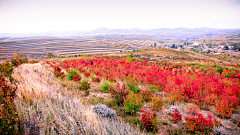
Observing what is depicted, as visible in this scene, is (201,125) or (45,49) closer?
(201,125)

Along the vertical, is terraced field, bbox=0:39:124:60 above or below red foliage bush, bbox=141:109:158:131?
above

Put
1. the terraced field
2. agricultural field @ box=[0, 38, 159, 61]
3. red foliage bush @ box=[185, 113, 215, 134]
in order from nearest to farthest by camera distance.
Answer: red foliage bush @ box=[185, 113, 215, 134] → agricultural field @ box=[0, 38, 159, 61] → the terraced field

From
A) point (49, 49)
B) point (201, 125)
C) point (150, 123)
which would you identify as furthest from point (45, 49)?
point (201, 125)

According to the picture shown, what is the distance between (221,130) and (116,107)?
3.43 meters

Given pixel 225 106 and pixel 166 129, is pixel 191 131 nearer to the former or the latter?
pixel 166 129

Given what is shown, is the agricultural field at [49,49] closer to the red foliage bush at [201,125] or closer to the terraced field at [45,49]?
the terraced field at [45,49]

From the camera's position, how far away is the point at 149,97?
588cm

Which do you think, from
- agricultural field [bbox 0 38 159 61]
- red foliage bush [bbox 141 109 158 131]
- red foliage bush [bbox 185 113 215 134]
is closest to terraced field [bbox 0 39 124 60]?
agricultural field [bbox 0 38 159 61]

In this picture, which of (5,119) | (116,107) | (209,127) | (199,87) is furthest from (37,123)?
(199,87)

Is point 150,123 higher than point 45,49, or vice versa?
point 45,49

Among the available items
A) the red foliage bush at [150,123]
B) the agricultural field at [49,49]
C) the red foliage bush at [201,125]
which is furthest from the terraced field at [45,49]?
the red foliage bush at [201,125]

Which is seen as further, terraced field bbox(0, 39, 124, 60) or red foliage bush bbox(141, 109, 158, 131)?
terraced field bbox(0, 39, 124, 60)

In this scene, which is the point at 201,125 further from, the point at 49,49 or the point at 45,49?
the point at 45,49

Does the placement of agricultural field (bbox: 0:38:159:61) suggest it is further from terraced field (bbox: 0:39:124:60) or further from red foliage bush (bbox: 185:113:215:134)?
red foliage bush (bbox: 185:113:215:134)
